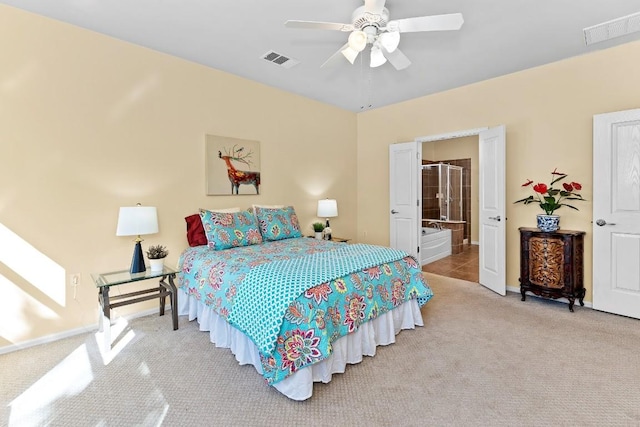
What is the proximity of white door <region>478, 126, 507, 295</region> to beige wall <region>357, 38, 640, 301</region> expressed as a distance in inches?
8.9

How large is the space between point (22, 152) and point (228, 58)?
205 cm

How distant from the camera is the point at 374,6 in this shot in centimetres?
209

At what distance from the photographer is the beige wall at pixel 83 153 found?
2.52 meters

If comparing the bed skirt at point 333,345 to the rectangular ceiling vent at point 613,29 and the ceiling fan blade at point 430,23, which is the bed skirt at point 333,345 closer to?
the ceiling fan blade at point 430,23

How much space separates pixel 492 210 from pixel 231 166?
3.32m

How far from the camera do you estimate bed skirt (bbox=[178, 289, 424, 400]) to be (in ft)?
6.18

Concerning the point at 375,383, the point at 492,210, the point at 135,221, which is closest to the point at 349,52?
the point at 135,221

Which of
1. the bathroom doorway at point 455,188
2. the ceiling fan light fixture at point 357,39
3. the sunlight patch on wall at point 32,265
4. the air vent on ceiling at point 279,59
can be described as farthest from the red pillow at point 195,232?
the bathroom doorway at point 455,188

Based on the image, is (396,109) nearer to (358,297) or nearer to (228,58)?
(228,58)

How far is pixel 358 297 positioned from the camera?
2.29 metres

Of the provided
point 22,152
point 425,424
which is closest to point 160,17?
point 22,152

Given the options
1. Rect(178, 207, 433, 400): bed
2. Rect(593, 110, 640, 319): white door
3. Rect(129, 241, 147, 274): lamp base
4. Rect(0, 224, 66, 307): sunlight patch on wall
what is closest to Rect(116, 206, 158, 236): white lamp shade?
Rect(129, 241, 147, 274): lamp base

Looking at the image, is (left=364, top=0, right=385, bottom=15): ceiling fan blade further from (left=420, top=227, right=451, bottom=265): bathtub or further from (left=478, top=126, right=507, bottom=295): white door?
(left=420, top=227, right=451, bottom=265): bathtub

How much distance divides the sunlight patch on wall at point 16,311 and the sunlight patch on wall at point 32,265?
0.32 feet
